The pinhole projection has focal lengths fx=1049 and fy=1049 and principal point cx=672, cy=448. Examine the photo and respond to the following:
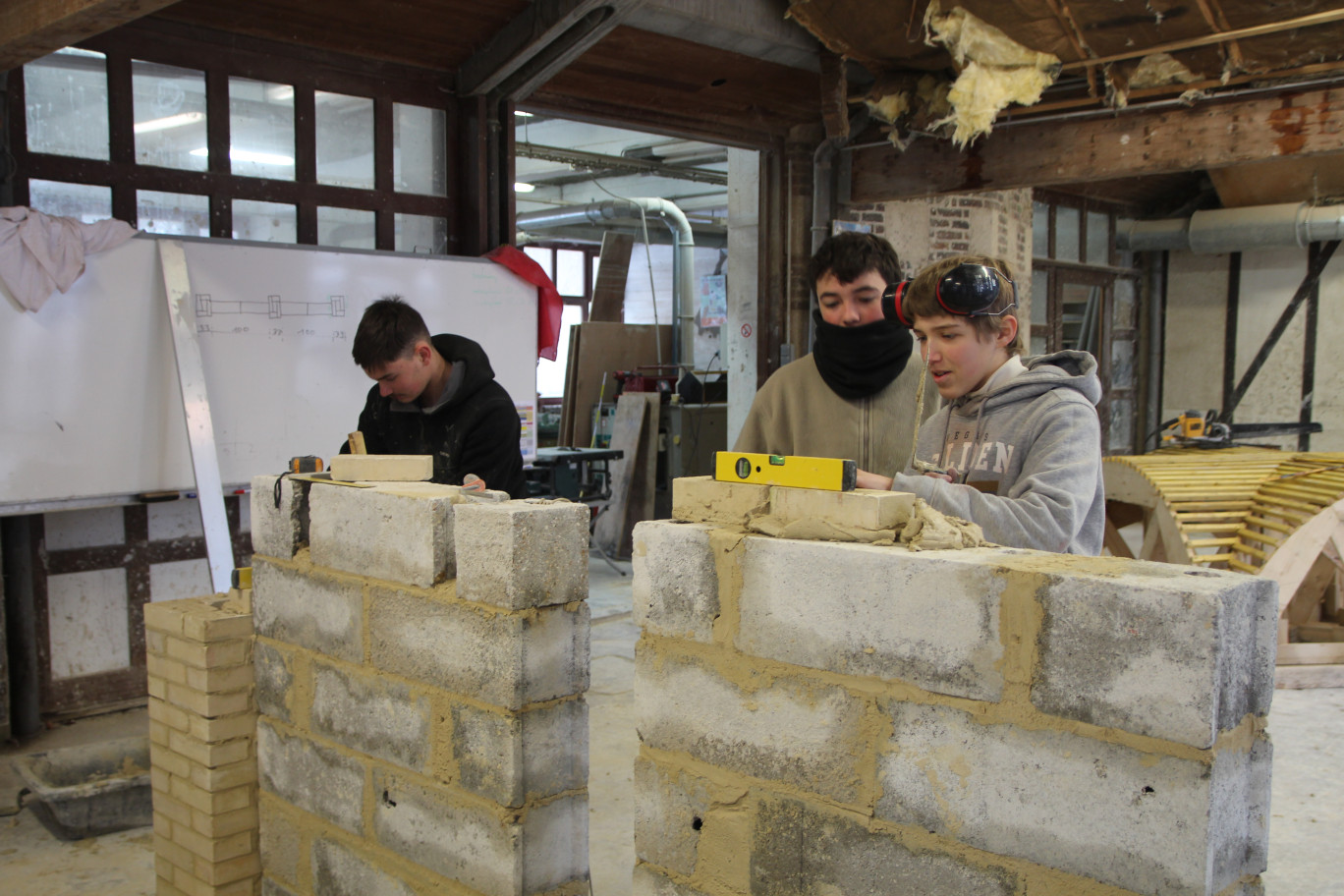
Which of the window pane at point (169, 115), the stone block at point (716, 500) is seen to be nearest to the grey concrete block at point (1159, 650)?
the stone block at point (716, 500)

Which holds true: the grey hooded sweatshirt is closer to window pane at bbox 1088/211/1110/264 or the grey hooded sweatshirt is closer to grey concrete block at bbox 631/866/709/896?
grey concrete block at bbox 631/866/709/896

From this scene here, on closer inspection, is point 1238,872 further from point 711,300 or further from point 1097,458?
point 711,300

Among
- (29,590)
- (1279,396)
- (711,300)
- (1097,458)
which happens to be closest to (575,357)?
(711,300)

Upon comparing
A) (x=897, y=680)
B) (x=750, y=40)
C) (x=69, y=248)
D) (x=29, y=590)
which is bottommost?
(x=29, y=590)

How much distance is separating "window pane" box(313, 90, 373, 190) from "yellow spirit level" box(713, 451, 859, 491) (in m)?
3.74

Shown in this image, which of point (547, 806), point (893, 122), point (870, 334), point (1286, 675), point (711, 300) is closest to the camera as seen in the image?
point (547, 806)

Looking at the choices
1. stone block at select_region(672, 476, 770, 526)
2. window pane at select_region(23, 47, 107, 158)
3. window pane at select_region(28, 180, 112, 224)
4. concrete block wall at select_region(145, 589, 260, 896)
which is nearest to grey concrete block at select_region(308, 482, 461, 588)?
concrete block wall at select_region(145, 589, 260, 896)

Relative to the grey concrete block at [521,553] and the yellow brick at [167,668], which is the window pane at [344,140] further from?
the grey concrete block at [521,553]

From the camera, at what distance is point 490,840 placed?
6.37 ft

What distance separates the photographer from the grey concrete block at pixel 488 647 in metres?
1.89

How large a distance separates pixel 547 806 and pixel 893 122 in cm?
432

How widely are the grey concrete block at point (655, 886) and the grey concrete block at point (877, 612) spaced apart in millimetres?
423

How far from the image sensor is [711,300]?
1303cm

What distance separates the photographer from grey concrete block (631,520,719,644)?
166 cm
